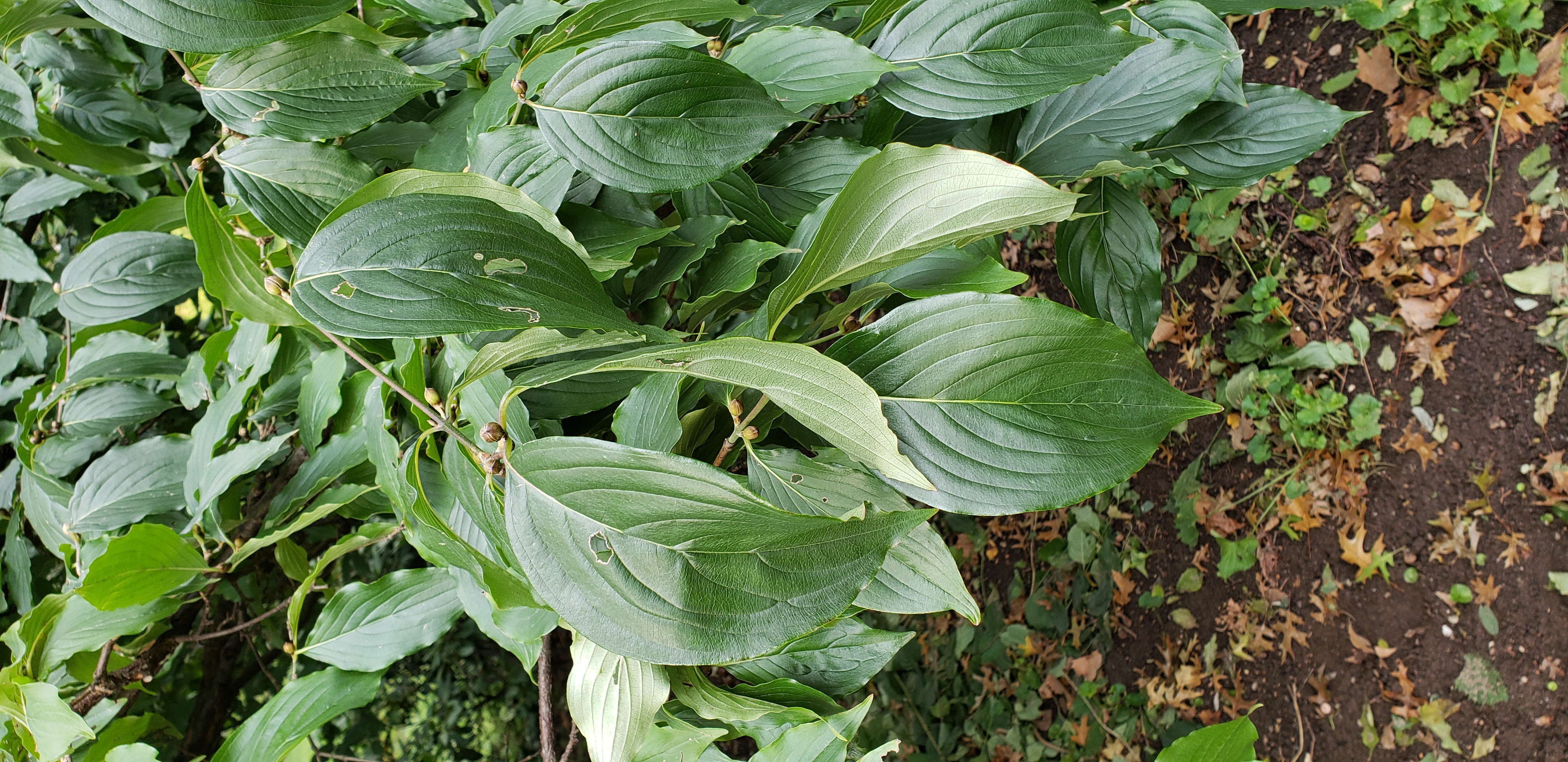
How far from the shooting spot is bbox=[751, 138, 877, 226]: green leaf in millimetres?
923

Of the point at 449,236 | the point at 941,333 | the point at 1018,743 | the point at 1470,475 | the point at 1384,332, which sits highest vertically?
the point at 449,236

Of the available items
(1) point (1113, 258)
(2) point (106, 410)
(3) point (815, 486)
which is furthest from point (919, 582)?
(2) point (106, 410)

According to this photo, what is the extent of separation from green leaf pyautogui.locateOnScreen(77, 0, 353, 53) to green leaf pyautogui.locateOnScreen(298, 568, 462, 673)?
24.4 inches

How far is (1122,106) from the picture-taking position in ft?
3.23

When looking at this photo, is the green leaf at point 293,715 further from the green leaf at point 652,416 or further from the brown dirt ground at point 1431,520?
the brown dirt ground at point 1431,520

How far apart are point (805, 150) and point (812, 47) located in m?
0.14

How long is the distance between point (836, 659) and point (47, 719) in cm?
90

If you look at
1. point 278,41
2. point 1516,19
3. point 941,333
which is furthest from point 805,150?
point 1516,19

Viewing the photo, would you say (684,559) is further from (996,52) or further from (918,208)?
(996,52)

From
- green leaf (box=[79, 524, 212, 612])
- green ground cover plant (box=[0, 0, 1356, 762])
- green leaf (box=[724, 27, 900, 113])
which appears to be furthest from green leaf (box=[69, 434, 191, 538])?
green leaf (box=[724, 27, 900, 113])

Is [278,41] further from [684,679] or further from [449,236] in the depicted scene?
[684,679]

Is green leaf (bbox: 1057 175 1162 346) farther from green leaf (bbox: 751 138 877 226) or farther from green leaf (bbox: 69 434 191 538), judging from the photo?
green leaf (bbox: 69 434 191 538)

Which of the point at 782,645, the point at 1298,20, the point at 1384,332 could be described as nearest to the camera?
the point at 782,645

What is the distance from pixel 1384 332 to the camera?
7.83 feet
